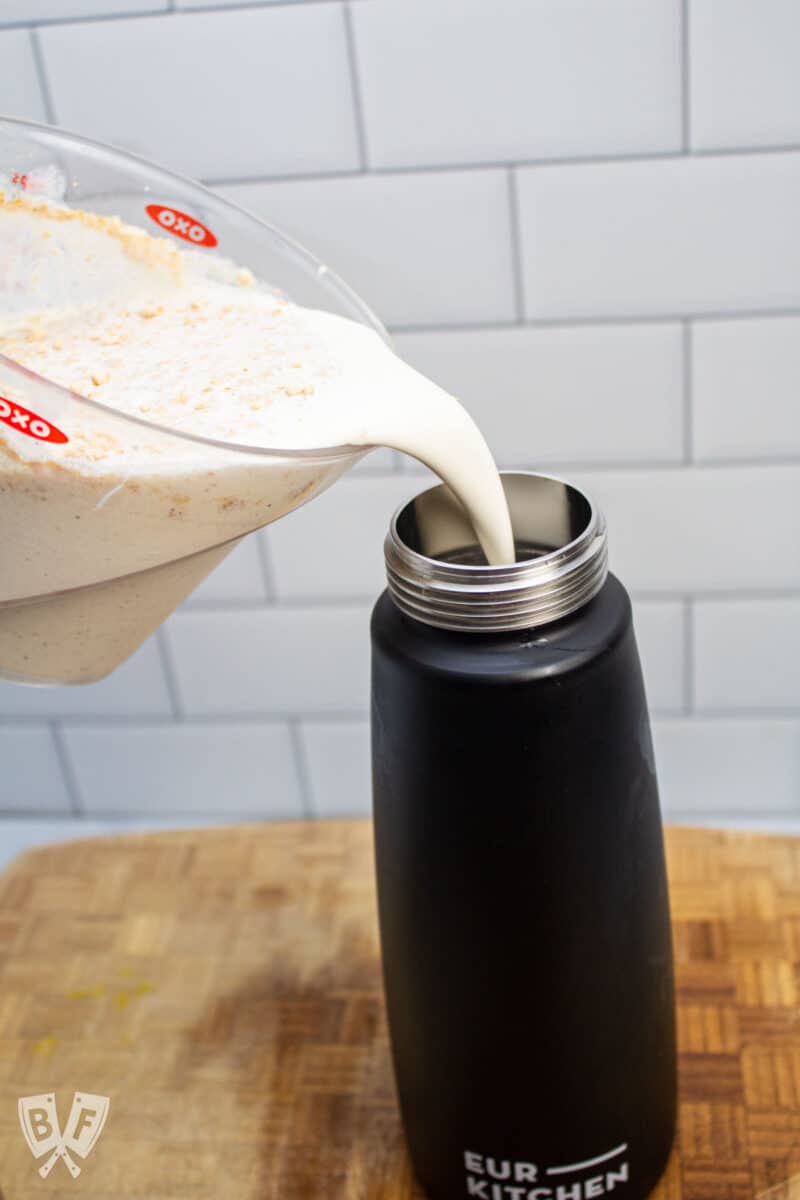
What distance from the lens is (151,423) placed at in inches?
17.5

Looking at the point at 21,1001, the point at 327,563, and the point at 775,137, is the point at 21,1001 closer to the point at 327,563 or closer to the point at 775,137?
the point at 327,563

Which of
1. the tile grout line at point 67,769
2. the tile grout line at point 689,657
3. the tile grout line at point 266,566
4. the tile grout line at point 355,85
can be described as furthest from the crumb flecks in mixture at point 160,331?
the tile grout line at point 67,769

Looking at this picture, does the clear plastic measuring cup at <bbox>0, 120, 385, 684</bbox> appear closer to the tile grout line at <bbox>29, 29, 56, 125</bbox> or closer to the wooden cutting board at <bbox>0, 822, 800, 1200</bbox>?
the wooden cutting board at <bbox>0, 822, 800, 1200</bbox>

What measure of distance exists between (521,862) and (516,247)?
1.81 ft

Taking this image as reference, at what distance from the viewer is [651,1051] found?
62cm

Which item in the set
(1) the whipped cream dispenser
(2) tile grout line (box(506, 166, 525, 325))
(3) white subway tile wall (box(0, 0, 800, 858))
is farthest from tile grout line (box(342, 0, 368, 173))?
(1) the whipped cream dispenser

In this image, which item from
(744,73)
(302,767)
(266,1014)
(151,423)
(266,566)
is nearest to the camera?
(151,423)

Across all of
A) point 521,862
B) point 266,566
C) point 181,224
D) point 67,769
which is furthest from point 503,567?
point 67,769

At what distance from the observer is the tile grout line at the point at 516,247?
3.05 feet

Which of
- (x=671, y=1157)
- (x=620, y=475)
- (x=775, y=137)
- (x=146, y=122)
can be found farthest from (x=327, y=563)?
(x=671, y=1157)

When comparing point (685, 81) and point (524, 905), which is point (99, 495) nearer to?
point (524, 905)

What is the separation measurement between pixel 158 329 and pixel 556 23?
440 millimetres

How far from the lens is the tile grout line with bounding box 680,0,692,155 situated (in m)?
0.86

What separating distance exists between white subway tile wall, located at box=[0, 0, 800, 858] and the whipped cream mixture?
0.34m
